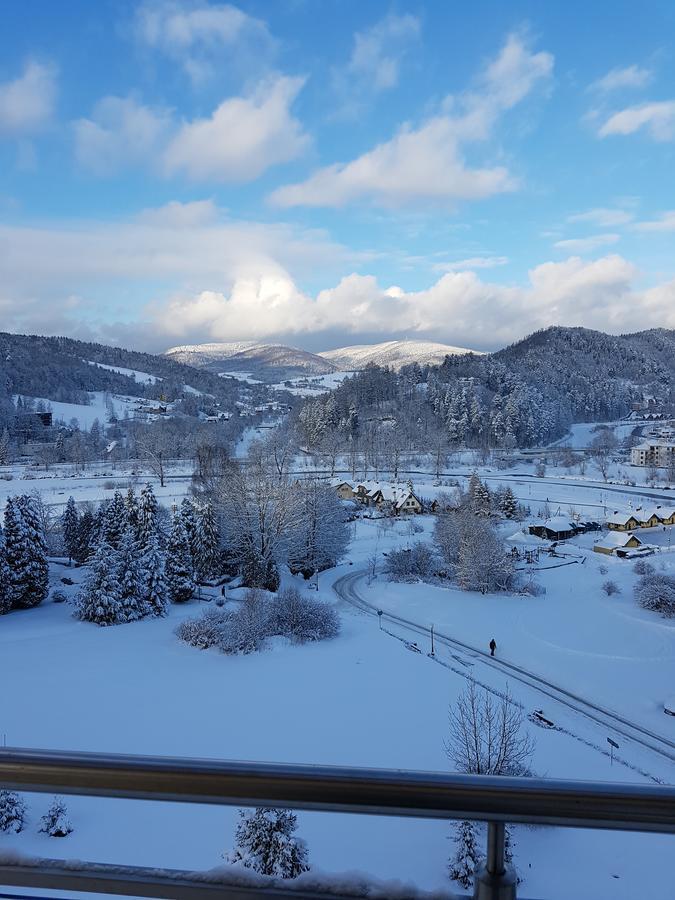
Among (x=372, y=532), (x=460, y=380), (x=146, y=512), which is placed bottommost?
(x=372, y=532)

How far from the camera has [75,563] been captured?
74.1 ft

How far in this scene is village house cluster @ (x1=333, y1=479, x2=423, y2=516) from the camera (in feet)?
117

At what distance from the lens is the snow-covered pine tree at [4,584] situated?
49.0 feet

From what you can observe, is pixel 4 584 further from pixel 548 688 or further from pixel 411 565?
pixel 411 565

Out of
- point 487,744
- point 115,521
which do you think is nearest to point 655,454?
point 115,521

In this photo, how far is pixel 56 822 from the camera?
14.9 feet

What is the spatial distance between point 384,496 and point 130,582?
80.5 ft

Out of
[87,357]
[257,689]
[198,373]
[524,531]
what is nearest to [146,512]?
[257,689]

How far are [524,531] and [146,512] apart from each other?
20.3 meters

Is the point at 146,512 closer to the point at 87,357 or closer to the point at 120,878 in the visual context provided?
the point at 120,878

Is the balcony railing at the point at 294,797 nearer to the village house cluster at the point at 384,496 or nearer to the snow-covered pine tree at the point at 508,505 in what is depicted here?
the village house cluster at the point at 384,496

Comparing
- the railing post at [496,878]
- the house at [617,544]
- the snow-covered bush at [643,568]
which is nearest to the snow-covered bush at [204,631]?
the railing post at [496,878]

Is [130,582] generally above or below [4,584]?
above

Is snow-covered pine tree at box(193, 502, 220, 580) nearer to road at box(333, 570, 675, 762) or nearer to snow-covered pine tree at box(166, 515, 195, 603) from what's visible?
snow-covered pine tree at box(166, 515, 195, 603)
